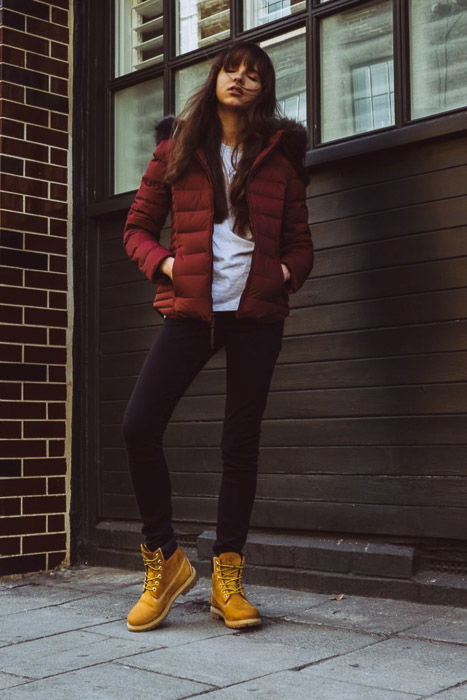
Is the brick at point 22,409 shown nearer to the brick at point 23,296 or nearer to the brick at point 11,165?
the brick at point 23,296

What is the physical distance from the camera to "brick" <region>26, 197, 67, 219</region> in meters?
4.85

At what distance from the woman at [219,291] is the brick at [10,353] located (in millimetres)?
1502

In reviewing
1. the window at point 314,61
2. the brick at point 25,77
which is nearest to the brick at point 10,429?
the window at point 314,61

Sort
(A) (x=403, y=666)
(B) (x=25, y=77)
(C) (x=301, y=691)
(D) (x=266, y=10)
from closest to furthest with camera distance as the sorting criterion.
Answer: (C) (x=301, y=691) < (A) (x=403, y=666) < (D) (x=266, y=10) < (B) (x=25, y=77)

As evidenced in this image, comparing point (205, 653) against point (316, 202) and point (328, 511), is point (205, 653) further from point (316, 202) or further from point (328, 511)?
point (316, 202)

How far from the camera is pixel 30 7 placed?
493 cm

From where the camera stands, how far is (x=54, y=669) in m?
2.80

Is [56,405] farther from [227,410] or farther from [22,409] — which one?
[227,410]

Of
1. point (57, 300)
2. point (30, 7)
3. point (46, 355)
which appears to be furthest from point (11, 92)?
point (46, 355)

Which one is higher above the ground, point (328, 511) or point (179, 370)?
point (179, 370)

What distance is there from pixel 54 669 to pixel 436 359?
5.79 feet

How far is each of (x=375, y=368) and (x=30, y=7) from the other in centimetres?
267

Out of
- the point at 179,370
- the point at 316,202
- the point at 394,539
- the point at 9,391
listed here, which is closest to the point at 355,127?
the point at 316,202

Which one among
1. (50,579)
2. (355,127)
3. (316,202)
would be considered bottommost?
(50,579)
